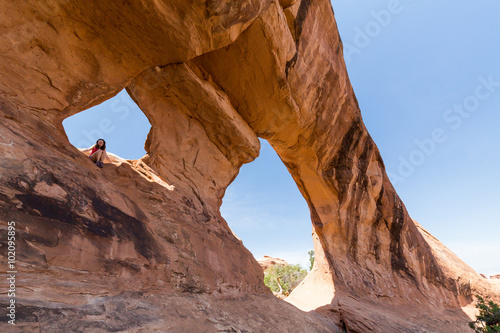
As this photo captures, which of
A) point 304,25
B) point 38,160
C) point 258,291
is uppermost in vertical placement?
point 304,25

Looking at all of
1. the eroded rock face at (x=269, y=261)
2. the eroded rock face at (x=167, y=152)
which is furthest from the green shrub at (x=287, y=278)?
the eroded rock face at (x=167, y=152)

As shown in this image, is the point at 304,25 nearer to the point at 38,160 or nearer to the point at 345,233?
the point at 38,160

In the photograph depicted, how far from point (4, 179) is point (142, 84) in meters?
3.91

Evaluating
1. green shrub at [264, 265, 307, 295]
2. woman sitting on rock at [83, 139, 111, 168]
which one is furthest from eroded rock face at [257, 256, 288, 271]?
woman sitting on rock at [83, 139, 111, 168]

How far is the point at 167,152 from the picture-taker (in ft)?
19.5

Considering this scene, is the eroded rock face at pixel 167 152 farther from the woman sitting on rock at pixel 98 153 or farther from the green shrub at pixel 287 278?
the green shrub at pixel 287 278

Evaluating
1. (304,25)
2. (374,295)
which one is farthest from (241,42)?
(374,295)

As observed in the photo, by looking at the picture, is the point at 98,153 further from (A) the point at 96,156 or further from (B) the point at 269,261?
(B) the point at 269,261

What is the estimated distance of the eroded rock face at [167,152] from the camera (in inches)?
109

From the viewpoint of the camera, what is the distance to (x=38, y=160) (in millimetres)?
3031

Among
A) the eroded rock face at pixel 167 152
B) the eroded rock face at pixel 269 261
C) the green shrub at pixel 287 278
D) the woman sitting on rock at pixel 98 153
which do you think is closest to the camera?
the eroded rock face at pixel 167 152

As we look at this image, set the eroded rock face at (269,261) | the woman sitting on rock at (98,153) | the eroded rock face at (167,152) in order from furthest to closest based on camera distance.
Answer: the eroded rock face at (269,261), the woman sitting on rock at (98,153), the eroded rock face at (167,152)

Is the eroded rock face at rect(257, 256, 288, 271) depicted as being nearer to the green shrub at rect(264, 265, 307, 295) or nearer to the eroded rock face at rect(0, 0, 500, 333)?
the green shrub at rect(264, 265, 307, 295)

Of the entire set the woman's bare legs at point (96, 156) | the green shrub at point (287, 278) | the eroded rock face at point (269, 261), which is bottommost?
the green shrub at point (287, 278)
